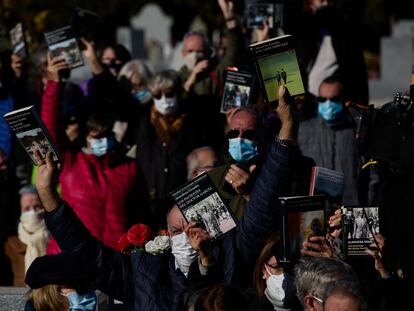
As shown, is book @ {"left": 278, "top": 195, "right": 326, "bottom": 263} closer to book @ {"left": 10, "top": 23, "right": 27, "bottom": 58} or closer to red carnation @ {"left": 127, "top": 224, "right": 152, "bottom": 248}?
red carnation @ {"left": 127, "top": 224, "right": 152, "bottom": 248}

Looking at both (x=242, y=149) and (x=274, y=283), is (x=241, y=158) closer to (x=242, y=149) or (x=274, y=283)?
(x=242, y=149)

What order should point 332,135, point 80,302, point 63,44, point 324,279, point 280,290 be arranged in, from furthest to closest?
point 63,44
point 332,135
point 280,290
point 80,302
point 324,279

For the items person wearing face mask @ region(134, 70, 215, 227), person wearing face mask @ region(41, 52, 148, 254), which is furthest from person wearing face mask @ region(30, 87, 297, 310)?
person wearing face mask @ region(134, 70, 215, 227)

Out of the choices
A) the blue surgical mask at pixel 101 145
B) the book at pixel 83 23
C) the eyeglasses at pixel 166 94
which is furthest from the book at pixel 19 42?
the blue surgical mask at pixel 101 145

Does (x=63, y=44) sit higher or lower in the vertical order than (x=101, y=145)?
higher

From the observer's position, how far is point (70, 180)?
775cm

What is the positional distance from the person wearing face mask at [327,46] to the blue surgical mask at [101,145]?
2297mm

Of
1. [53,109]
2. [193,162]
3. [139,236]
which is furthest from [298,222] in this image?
[53,109]

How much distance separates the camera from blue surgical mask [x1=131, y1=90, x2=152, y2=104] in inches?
377

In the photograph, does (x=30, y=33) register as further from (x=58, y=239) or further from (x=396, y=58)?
(x=396, y=58)

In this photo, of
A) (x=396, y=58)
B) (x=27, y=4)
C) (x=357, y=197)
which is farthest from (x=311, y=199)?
(x=27, y=4)

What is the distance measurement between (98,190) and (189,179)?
0.69 m

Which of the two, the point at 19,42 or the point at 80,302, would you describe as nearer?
the point at 80,302

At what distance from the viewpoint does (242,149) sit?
6.73 m
